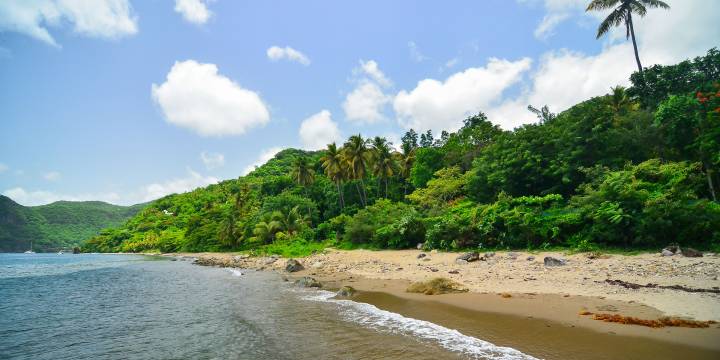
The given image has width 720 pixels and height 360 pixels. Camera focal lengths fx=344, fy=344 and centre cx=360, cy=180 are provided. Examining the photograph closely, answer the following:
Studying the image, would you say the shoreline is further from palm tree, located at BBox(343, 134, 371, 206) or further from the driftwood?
palm tree, located at BBox(343, 134, 371, 206)

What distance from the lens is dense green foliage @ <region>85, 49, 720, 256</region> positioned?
16.4m

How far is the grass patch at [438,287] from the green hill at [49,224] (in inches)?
7093

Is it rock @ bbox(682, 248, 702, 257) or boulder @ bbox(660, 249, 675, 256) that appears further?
boulder @ bbox(660, 249, 675, 256)

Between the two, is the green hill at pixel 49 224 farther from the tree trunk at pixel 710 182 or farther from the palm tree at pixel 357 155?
the tree trunk at pixel 710 182

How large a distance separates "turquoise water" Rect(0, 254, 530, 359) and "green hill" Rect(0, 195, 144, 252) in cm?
16999

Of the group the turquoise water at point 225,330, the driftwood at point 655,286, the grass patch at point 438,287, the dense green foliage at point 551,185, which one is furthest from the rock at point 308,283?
the driftwood at point 655,286

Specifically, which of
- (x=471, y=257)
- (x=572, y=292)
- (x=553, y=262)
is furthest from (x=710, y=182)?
(x=572, y=292)

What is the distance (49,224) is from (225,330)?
199 metres

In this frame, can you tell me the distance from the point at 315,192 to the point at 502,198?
4723cm

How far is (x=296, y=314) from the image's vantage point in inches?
491

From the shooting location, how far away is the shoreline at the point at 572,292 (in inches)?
314

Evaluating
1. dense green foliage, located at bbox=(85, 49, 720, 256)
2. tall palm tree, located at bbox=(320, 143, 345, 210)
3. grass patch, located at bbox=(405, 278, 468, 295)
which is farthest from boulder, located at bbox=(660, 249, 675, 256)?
tall palm tree, located at bbox=(320, 143, 345, 210)

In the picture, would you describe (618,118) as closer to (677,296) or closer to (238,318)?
(677,296)

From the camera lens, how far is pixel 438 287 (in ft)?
45.1
